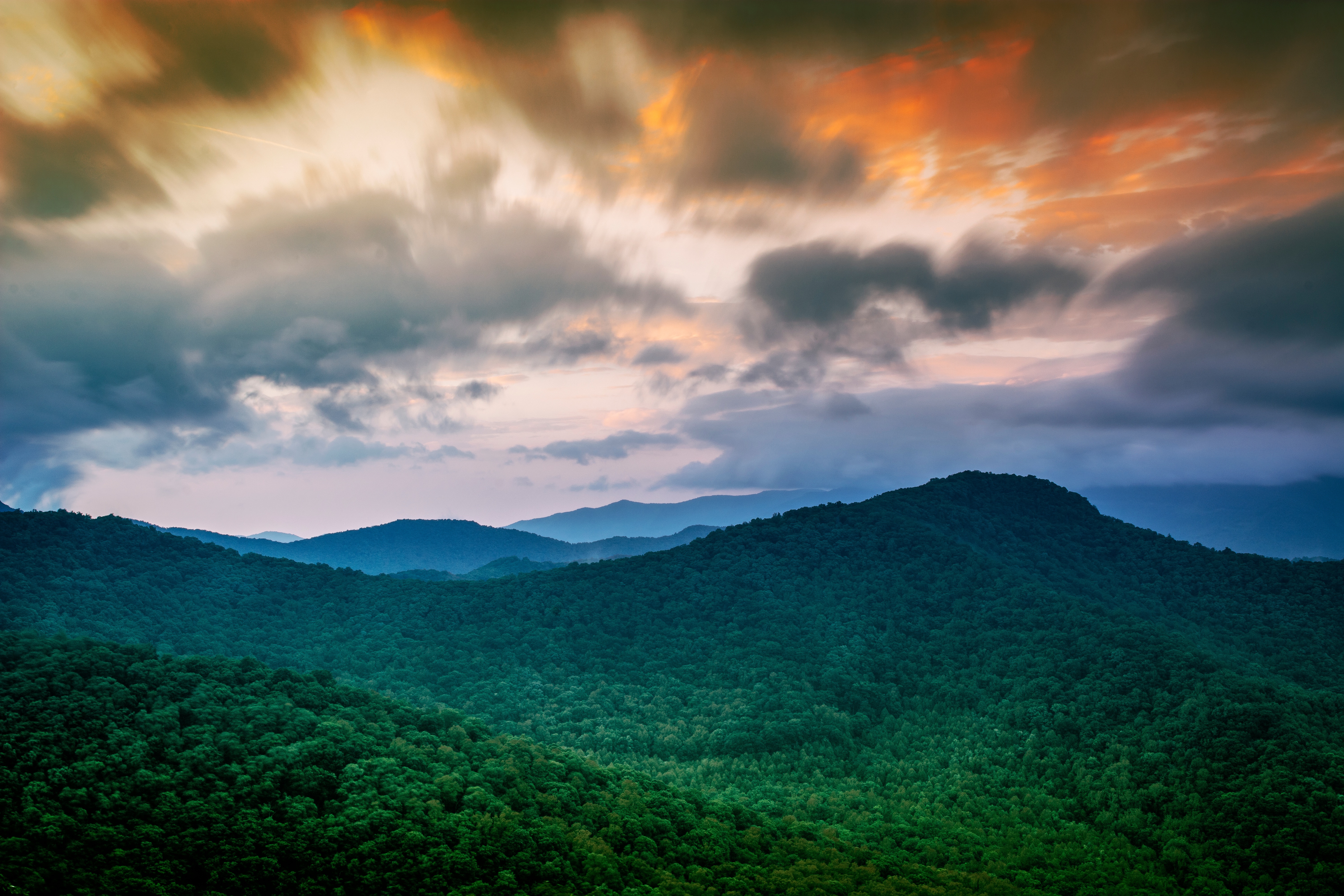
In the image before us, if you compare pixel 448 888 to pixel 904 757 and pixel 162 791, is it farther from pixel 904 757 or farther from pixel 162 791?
pixel 904 757

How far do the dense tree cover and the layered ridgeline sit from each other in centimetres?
272

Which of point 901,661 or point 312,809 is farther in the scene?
point 901,661

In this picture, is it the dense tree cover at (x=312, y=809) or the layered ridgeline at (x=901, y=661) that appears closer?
the dense tree cover at (x=312, y=809)

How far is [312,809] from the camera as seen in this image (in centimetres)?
4234

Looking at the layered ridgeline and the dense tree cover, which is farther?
the layered ridgeline

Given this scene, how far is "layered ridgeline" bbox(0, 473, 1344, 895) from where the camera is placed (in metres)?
53.9

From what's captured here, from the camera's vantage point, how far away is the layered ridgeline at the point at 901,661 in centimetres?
5388

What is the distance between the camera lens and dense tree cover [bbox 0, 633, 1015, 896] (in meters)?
35.8

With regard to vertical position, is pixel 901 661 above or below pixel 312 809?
below

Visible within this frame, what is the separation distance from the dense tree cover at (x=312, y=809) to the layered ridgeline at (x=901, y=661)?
8.94ft

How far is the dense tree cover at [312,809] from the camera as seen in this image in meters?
35.8

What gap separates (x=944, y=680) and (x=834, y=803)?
3867cm

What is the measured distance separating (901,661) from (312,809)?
85.0m

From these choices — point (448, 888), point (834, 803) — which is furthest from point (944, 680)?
point (448, 888)
